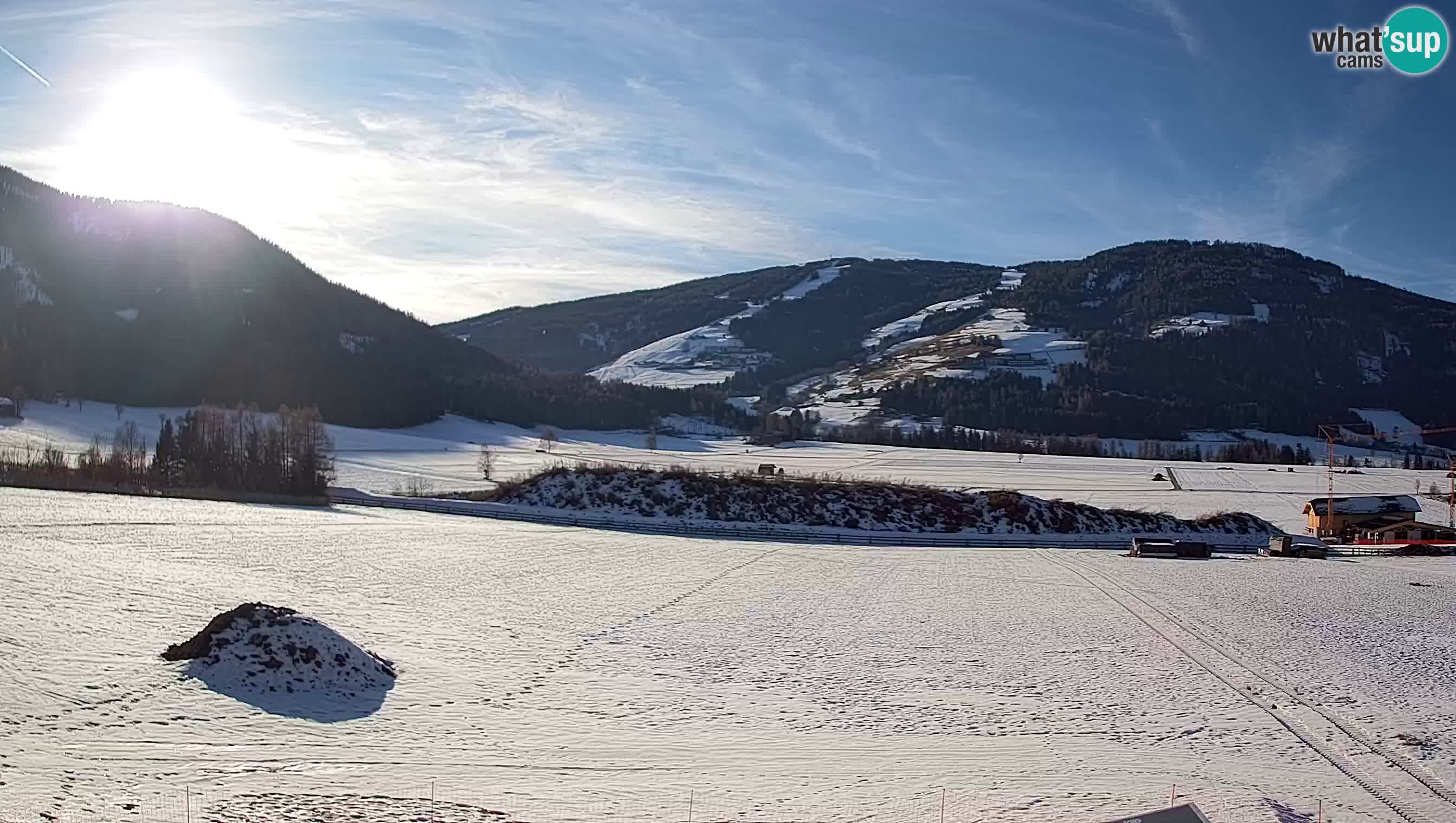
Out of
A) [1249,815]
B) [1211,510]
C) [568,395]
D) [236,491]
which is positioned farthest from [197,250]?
[1249,815]

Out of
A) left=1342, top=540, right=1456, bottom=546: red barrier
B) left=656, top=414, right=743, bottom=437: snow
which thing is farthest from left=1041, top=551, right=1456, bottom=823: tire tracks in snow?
left=656, top=414, right=743, bottom=437: snow

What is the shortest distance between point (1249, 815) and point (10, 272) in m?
172

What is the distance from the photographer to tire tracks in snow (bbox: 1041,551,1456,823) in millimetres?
14359

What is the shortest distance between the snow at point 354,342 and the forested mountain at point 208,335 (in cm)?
54

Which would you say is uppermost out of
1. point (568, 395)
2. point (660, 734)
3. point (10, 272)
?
point (10, 272)

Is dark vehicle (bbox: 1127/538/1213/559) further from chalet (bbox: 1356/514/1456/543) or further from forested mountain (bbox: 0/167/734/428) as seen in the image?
forested mountain (bbox: 0/167/734/428)

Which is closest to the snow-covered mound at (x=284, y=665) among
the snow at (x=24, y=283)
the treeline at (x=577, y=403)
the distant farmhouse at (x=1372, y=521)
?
the distant farmhouse at (x=1372, y=521)

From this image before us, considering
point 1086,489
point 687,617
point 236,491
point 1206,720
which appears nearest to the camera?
point 1206,720

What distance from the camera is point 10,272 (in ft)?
465

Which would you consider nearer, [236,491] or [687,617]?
[687,617]

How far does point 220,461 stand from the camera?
68.9 metres

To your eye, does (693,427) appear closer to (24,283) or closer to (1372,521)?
(24,283)

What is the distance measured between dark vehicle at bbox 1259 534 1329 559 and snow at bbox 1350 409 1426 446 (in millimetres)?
142687

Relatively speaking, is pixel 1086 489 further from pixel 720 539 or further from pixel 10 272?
pixel 10 272
